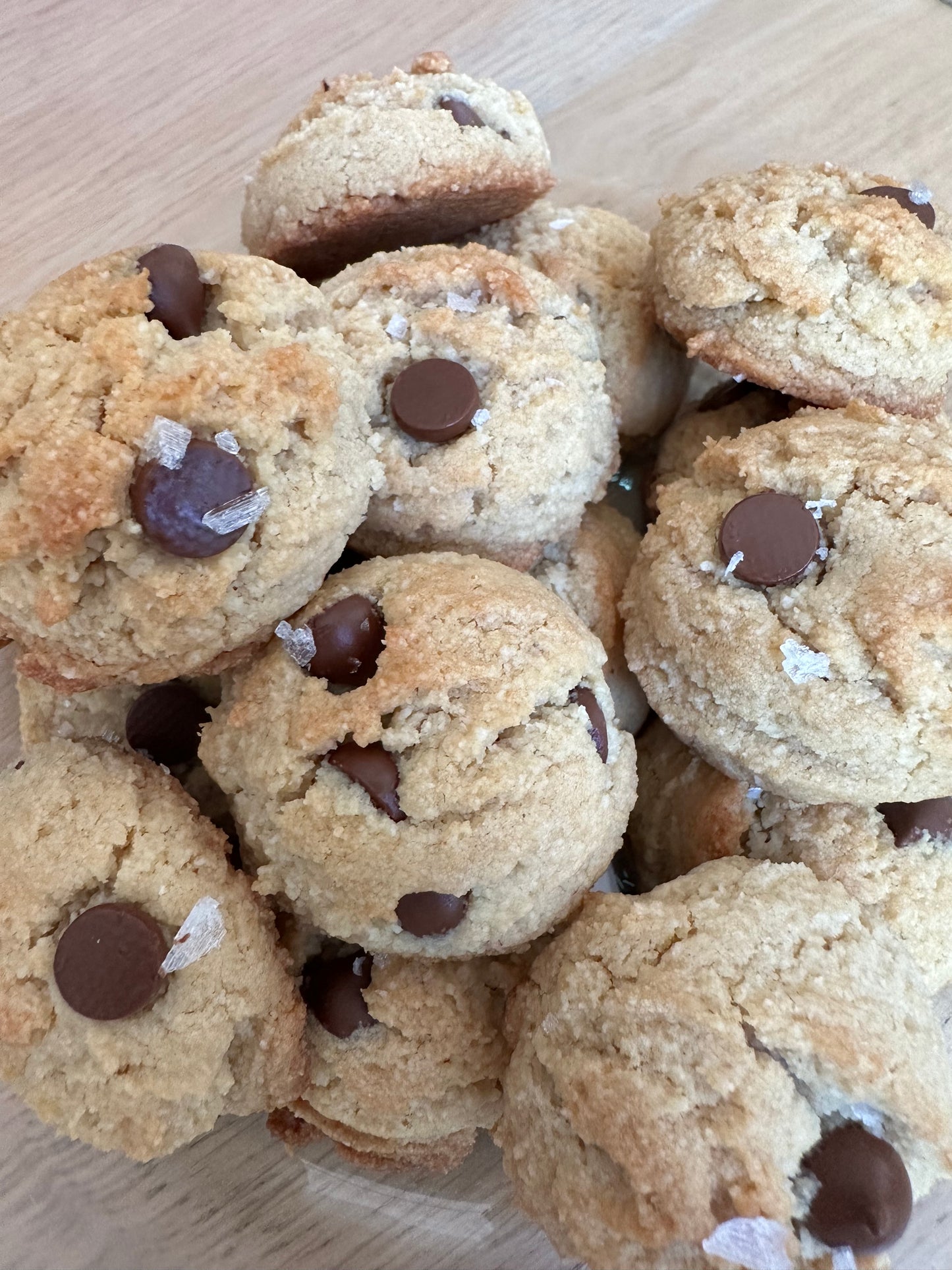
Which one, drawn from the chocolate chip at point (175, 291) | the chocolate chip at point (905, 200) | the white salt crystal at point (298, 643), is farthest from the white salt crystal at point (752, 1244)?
the chocolate chip at point (905, 200)

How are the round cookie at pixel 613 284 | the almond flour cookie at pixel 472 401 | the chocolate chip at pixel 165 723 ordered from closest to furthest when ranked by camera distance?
the almond flour cookie at pixel 472 401 < the chocolate chip at pixel 165 723 < the round cookie at pixel 613 284

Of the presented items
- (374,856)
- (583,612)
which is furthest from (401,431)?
(374,856)

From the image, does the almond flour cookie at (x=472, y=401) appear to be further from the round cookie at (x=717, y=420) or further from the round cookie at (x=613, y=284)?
the round cookie at (x=717, y=420)

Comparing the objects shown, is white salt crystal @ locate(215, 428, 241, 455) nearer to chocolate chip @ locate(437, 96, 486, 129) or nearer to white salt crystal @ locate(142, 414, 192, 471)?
white salt crystal @ locate(142, 414, 192, 471)

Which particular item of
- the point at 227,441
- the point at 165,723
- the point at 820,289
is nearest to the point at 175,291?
the point at 227,441

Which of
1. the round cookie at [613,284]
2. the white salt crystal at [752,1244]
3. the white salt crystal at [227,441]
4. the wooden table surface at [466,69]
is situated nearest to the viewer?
the white salt crystal at [752,1244]

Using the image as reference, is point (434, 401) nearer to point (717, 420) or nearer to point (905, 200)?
point (717, 420)

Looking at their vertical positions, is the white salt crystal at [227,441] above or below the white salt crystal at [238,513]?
above

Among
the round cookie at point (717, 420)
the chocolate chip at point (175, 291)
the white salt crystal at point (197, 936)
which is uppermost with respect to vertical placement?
the chocolate chip at point (175, 291)
